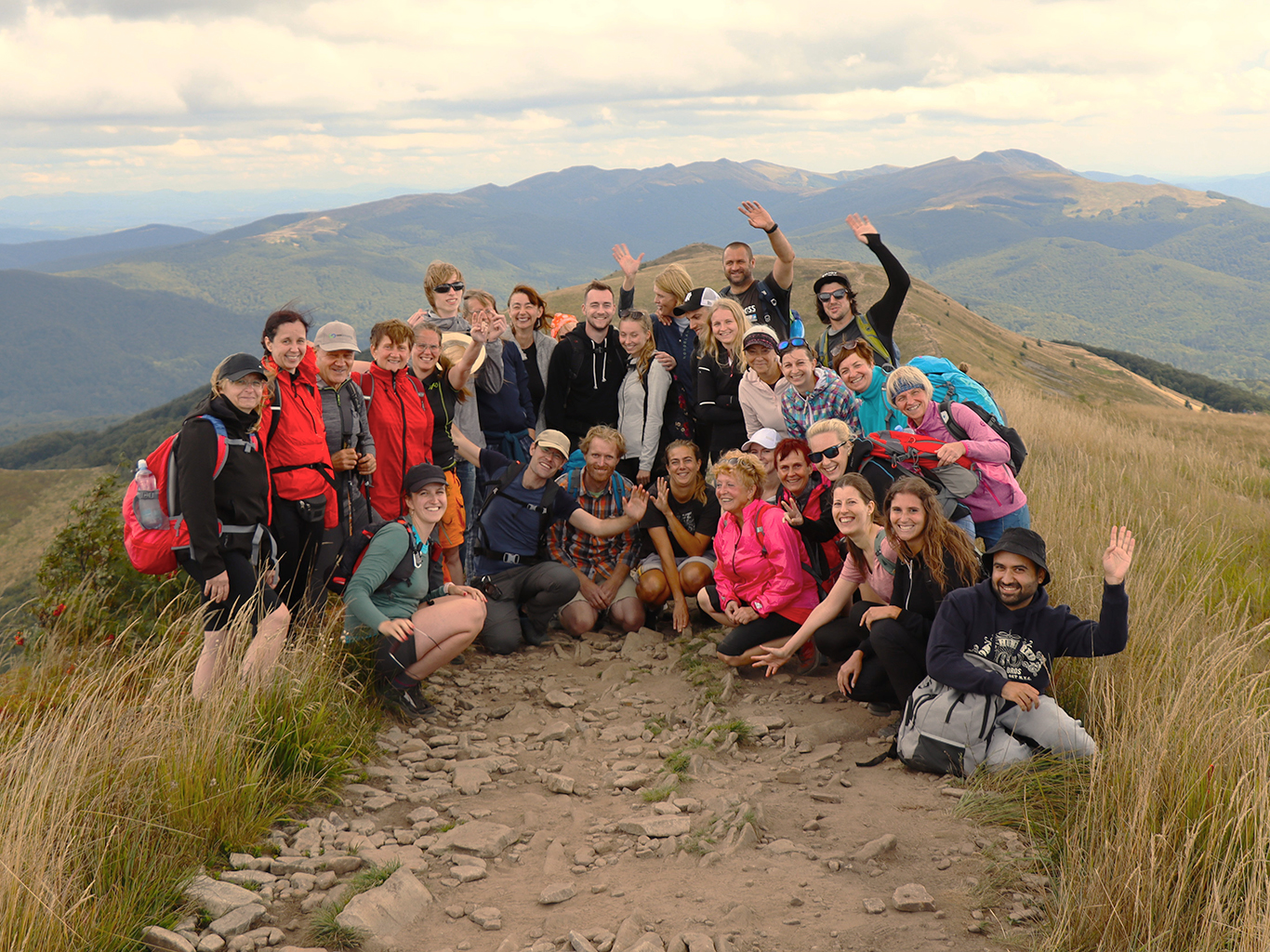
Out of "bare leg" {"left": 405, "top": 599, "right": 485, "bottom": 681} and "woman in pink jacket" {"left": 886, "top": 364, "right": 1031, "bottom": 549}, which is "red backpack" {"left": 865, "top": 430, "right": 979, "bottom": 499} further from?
"bare leg" {"left": 405, "top": 599, "right": 485, "bottom": 681}

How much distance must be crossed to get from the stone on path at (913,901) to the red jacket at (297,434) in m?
4.17

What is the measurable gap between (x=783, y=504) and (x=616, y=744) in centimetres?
214

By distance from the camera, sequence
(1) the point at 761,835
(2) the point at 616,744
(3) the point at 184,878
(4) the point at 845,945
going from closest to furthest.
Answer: (4) the point at 845,945 < (3) the point at 184,878 < (1) the point at 761,835 < (2) the point at 616,744

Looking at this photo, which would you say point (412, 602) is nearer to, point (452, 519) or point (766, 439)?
point (452, 519)

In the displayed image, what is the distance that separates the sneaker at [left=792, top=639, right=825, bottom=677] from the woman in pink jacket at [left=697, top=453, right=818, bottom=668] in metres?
0.17

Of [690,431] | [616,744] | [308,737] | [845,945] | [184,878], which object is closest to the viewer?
[845,945]

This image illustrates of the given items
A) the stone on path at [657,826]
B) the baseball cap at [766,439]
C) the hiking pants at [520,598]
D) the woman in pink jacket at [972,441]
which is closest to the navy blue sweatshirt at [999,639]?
the woman in pink jacket at [972,441]

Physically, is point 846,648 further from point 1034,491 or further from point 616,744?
point 1034,491

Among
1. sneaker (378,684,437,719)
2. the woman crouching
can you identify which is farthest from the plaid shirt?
sneaker (378,684,437,719)

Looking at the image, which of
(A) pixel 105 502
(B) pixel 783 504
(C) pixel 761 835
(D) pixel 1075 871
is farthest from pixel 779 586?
(A) pixel 105 502

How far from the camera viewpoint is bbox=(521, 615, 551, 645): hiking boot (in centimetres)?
734

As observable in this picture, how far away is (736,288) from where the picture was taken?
26.3 feet

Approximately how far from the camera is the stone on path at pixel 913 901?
353 cm

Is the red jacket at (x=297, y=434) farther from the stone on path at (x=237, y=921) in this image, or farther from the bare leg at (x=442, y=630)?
the stone on path at (x=237, y=921)
